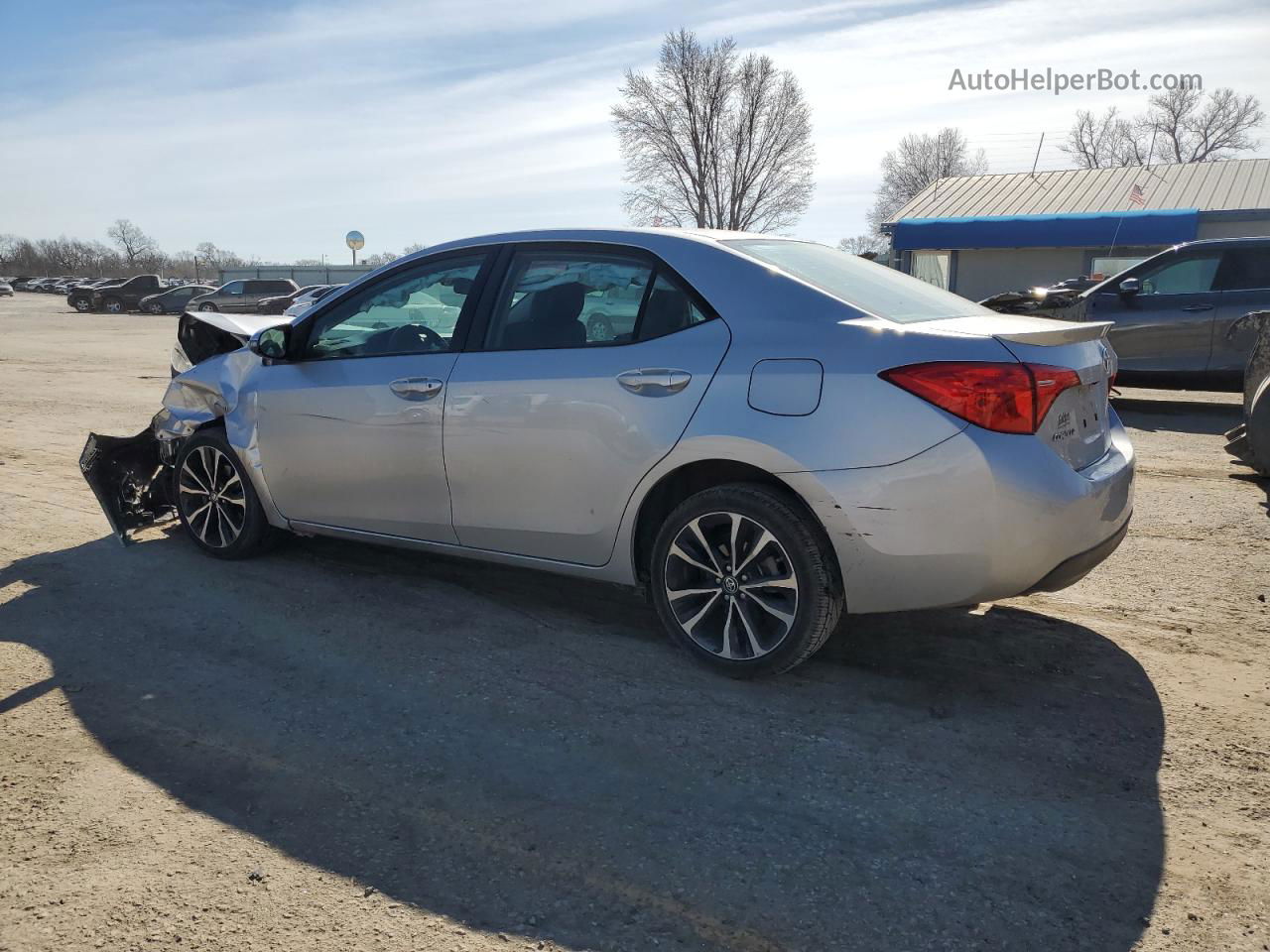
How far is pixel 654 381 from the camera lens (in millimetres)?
3785

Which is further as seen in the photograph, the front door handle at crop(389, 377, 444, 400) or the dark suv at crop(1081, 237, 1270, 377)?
the dark suv at crop(1081, 237, 1270, 377)

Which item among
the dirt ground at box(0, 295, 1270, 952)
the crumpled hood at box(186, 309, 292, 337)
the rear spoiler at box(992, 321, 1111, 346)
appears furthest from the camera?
the crumpled hood at box(186, 309, 292, 337)

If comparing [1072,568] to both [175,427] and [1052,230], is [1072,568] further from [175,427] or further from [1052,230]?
[1052,230]

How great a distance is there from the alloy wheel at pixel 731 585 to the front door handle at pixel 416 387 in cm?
129

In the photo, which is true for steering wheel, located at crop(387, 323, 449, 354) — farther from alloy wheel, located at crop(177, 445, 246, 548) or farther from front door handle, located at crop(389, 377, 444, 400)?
alloy wheel, located at crop(177, 445, 246, 548)

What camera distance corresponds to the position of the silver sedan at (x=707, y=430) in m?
3.34

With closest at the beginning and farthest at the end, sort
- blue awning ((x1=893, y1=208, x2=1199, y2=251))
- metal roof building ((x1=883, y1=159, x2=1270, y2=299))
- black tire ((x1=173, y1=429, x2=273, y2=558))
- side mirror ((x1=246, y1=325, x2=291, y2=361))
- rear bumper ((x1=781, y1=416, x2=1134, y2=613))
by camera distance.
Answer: rear bumper ((x1=781, y1=416, x2=1134, y2=613)) < side mirror ((x1=246, y1=325, x2=291, y2=361)) < black tire ((x1=173, y1=429, x2=273, y2=558)) < blue awning ((x1=893, y1=208, x2=1199, y2=251)) < metal roof building ((x1=883, y1=159, x2=1270, y2=299))

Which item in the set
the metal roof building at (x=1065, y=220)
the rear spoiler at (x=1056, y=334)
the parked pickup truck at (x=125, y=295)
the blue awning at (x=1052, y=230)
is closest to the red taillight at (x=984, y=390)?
the rear spoiler at (x=1056, y=334)

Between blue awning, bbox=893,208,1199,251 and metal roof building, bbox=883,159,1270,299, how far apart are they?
25 mm

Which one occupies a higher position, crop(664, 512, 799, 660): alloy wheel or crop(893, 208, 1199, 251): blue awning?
crop(893, 208, 1199, 251): blue awning

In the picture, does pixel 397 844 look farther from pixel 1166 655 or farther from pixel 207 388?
pixel 207 388

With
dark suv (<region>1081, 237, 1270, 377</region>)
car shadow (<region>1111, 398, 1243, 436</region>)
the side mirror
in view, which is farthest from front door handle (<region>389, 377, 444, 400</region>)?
dark suv (<region>1081, 237, 1270, 377</region>)

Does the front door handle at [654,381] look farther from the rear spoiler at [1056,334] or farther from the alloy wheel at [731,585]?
the rear spoiler at [1056,334]

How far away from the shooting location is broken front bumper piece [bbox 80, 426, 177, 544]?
18.7 ft
